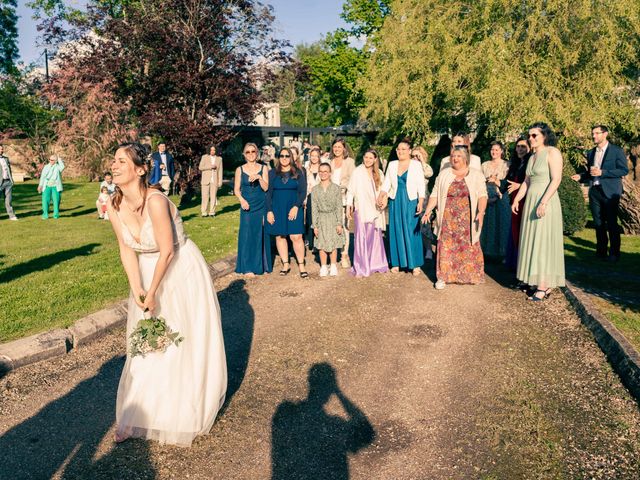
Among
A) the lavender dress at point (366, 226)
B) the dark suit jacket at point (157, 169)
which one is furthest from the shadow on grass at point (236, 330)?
the dark suit jacket at point (157, 169)

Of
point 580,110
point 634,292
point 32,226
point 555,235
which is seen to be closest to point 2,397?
point 555,235

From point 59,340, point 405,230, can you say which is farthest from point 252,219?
point 59,340

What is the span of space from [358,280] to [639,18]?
1542cm

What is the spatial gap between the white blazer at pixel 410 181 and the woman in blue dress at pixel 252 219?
211cm

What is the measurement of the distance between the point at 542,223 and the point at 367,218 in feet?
9.82

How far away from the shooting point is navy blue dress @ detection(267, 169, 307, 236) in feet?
29.8

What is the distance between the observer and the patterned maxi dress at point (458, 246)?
7926 millimetres

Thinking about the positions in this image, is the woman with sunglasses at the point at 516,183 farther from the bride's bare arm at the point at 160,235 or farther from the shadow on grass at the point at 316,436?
the bride's bare arm at the point at 160,235

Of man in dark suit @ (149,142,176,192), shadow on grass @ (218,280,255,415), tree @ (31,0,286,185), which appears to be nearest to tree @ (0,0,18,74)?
tree @ (31,0,286,185)

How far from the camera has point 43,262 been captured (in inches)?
385

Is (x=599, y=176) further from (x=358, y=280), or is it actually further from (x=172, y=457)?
(x=172, y=457)

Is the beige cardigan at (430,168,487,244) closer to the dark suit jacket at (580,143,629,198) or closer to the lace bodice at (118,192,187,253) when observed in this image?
the dark suit jacket at (580,143,629,198)

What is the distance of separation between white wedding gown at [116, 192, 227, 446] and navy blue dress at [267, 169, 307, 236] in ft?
16.2

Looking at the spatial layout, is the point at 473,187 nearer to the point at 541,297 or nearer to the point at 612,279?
the point at 541,297
